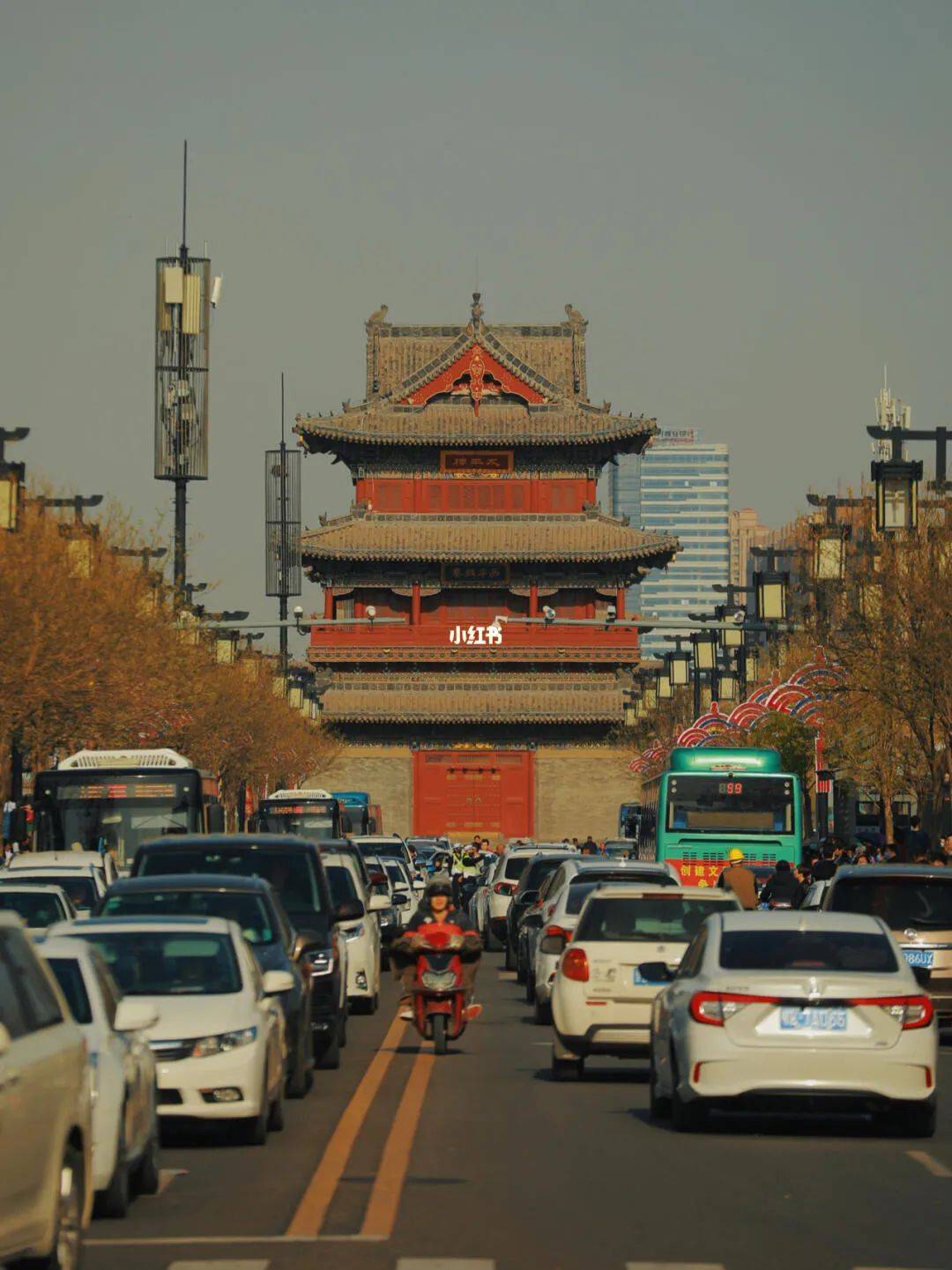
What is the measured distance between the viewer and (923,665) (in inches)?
1816

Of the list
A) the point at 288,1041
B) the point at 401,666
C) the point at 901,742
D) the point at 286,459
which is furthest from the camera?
the point at 286,459

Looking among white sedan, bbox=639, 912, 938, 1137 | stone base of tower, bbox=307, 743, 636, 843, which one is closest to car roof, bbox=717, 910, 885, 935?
white sedan, bbox=639, 912, 938, 1137

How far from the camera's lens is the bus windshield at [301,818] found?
54.6 meters

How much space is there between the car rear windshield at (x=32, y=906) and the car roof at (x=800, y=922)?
369 inches

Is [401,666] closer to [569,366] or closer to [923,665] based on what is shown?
[569,366]

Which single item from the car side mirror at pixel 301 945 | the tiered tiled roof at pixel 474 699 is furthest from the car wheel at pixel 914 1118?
the tiered tiled roof at pixel 474 699

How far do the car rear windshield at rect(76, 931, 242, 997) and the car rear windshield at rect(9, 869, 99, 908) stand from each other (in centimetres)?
1239

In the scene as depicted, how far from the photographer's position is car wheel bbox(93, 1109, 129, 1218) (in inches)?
452

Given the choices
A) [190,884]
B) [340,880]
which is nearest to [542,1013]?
[340,880]

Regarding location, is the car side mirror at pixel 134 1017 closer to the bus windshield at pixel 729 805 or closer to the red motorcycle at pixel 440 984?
the red motorcycle at pixel 440 984

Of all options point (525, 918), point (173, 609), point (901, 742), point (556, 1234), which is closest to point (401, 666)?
point (173, 609)

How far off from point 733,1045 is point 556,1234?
375 cm

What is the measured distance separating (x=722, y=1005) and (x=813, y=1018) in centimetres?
54

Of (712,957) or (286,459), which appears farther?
(286,459)
